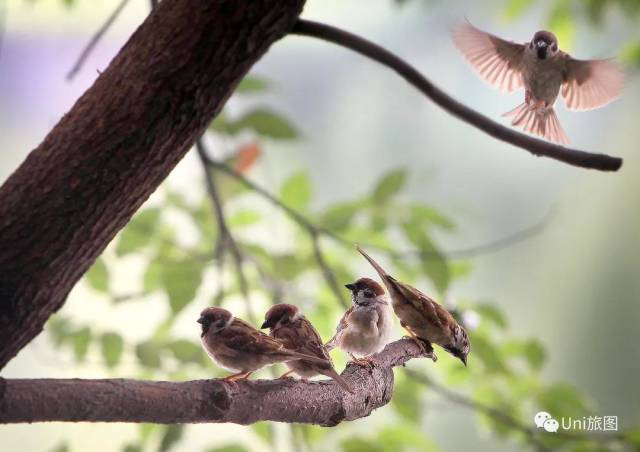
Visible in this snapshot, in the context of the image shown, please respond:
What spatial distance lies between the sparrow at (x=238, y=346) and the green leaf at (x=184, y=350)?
50 centimetres

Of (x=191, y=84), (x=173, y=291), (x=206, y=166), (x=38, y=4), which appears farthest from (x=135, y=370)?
(x=38, y=4)

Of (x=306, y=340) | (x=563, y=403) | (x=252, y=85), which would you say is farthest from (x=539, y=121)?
(x=252, y=85)

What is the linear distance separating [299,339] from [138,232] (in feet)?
4.48

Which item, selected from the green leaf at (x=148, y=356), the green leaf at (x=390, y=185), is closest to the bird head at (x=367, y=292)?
the green leaf at (x=148, y=356)

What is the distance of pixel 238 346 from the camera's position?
3.14 feet

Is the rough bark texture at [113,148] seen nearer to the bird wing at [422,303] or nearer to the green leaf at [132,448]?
the bird wing at [422,303]

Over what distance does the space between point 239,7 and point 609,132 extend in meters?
2.62

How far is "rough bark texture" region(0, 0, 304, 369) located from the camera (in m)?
1.07

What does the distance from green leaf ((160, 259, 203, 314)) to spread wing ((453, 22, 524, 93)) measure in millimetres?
789

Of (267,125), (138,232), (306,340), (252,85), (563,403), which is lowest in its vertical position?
(306,340)

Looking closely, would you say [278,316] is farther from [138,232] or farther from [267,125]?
[138,232]

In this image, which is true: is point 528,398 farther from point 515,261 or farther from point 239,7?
point 239,7

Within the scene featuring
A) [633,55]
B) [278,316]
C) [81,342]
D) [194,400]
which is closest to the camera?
[194,400]

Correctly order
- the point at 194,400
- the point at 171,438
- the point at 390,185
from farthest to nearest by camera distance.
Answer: the point at 390,185 < the point at 171,438 < the point at 194,400
